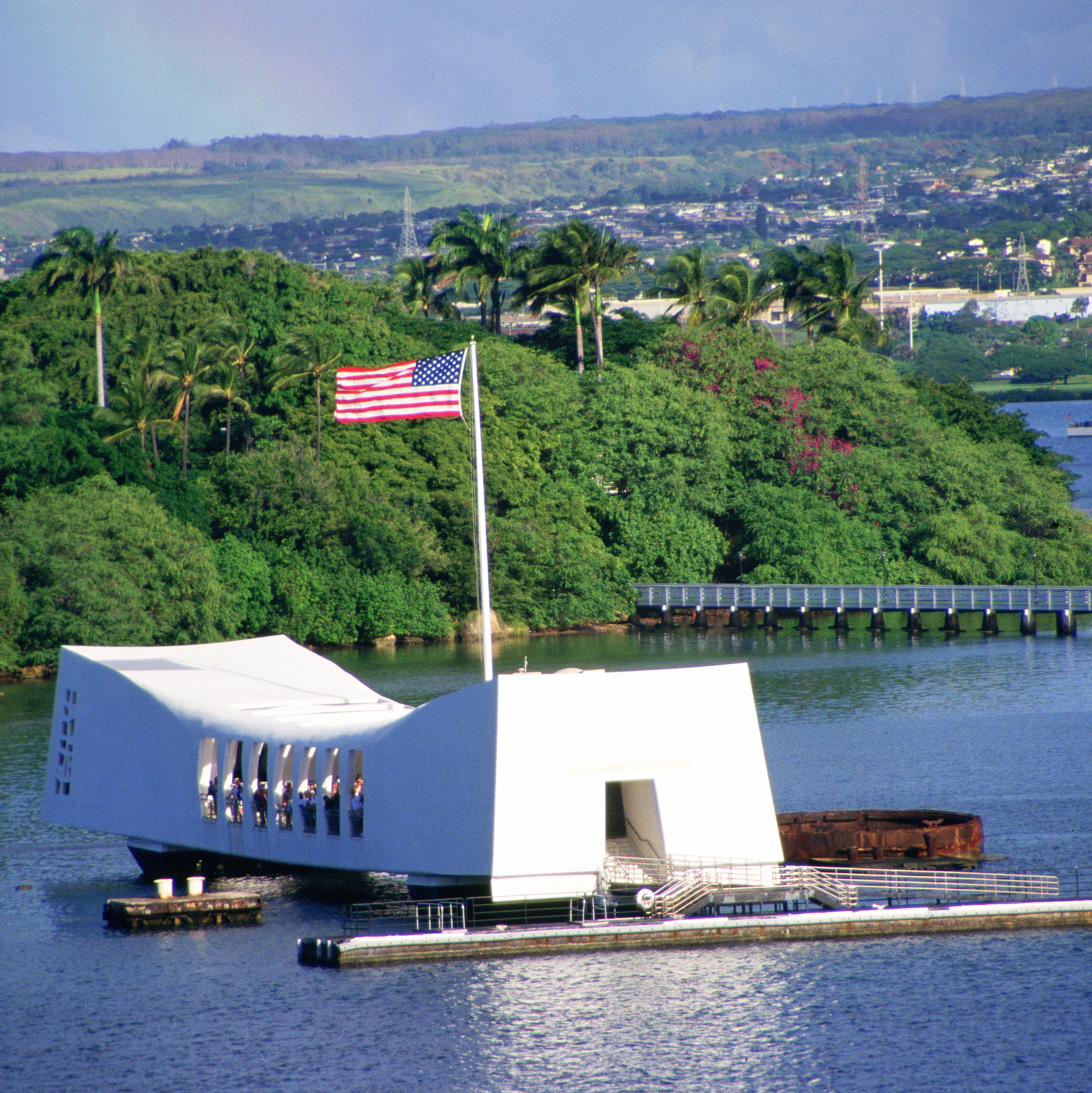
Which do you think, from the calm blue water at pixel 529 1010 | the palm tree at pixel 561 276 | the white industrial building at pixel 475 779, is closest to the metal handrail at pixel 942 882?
the calm blue water at pixel 529 1010

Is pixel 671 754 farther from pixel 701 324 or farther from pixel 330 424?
pixel 701 324

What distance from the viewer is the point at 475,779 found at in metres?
27.9

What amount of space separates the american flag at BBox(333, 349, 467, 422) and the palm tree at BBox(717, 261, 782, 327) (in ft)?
185

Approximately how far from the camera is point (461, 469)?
7819 centimetres

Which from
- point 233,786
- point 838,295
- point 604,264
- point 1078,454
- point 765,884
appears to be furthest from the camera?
point 1078,454

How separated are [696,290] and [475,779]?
6594cm

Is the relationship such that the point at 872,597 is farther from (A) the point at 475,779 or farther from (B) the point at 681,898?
(A) the point at 475,779

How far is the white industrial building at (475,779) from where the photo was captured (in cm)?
2775

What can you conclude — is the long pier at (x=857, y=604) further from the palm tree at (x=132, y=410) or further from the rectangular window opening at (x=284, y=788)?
the rectangular window opening at (x=284, y=788)

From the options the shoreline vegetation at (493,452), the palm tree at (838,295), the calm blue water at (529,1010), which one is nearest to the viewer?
the calm blue water at (529,1010)

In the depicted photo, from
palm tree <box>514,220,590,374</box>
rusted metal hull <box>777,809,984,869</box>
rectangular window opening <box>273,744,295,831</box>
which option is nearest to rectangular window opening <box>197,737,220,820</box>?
rectangular window opening <box>273,744,295,831</box>

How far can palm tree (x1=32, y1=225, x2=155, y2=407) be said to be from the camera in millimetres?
82312

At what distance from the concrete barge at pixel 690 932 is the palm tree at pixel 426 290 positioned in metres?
68.4

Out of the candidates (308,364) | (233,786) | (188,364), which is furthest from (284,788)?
(308,364)
